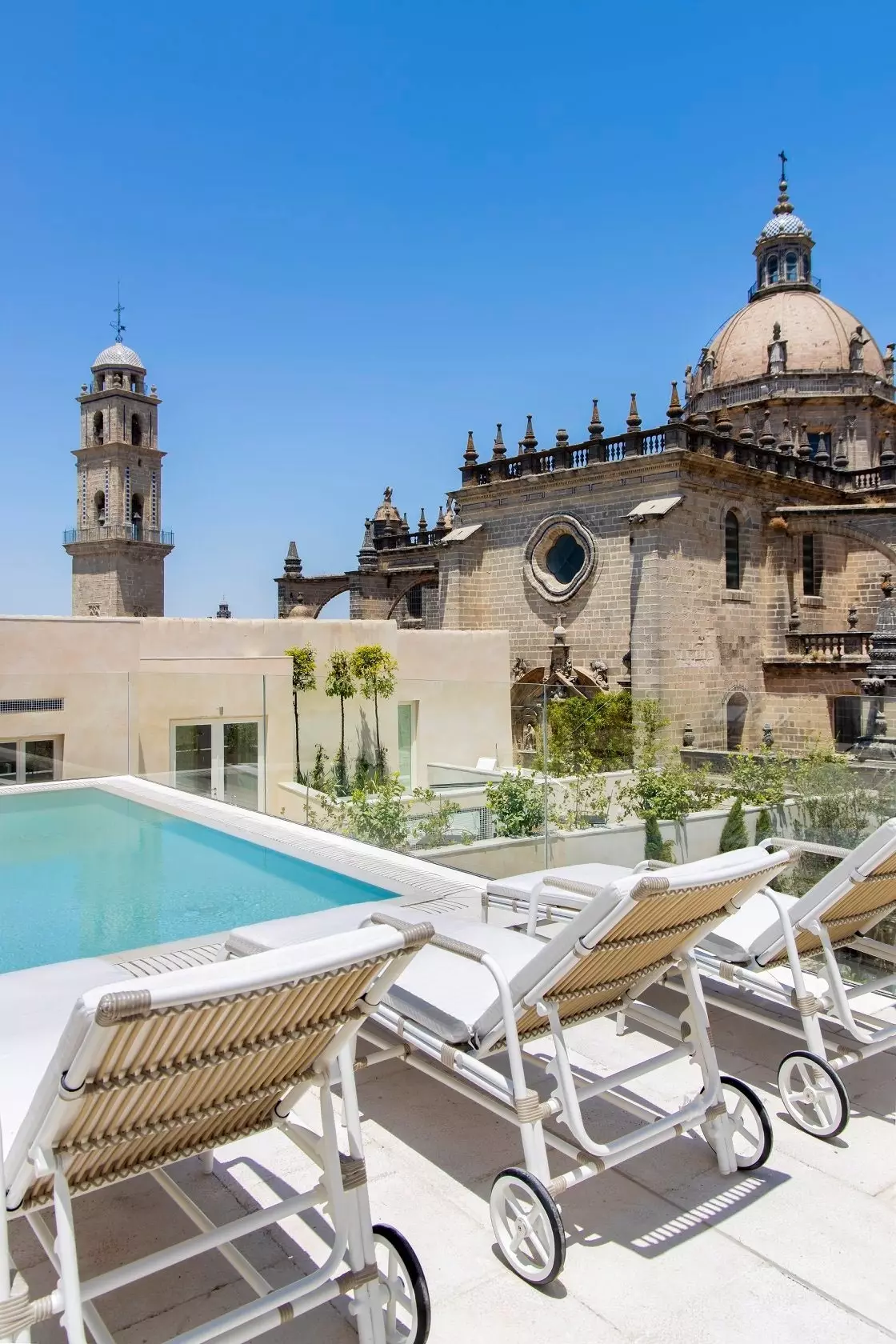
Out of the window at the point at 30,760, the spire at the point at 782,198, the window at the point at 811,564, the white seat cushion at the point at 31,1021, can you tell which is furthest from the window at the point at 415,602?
the white seat cushion at the point at 31,1021

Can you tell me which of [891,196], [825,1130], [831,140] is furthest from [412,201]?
[825,1130]

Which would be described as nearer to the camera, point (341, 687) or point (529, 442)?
point (341, 687)

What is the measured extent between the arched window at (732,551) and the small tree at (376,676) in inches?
441

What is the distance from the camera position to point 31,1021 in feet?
8.23

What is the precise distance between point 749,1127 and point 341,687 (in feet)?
29.9

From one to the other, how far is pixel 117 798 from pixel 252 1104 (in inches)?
292

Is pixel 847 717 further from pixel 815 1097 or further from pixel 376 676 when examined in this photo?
pixel 815 1097

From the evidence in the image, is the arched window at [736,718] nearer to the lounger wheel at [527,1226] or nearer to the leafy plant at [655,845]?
the leafy plant at [655,845]

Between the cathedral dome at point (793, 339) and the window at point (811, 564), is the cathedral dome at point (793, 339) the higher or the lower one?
the higher one

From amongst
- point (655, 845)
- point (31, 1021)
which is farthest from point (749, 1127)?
point (655, 845)

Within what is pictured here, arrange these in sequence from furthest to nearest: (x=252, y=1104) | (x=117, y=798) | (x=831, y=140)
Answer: (x=831, y=140), (x=117, y=798), (x=252, y=1104)

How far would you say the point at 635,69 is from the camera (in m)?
10.2

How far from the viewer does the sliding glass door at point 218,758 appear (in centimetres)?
899

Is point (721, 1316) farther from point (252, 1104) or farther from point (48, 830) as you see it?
point (48, 830)
